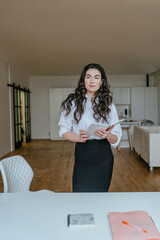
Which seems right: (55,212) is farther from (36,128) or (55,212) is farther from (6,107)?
(36,128)

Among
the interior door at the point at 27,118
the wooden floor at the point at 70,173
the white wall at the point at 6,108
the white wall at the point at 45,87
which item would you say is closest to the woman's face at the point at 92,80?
the wooden floor at the point at 70,173

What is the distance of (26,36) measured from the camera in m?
5.00

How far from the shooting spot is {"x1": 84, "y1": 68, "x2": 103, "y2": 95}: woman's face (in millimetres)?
1814

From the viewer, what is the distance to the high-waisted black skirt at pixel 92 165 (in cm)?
181

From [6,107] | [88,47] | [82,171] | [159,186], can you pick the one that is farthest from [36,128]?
[82,171]

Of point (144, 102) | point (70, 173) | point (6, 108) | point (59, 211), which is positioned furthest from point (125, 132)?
point (59, 211)

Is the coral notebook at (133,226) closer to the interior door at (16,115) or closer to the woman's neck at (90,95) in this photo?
the woman's neck at (90,95)

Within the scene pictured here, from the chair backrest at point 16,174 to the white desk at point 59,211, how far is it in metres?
0.65

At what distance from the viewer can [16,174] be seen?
2.21 meters

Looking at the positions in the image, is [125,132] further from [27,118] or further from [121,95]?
[27,118]

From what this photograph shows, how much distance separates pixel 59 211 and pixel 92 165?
608mm

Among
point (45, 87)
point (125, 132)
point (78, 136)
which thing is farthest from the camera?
point (45, 87)

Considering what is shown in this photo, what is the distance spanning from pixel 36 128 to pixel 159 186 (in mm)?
7781

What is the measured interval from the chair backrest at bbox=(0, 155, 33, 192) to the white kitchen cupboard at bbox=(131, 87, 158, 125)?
28.3 ft
